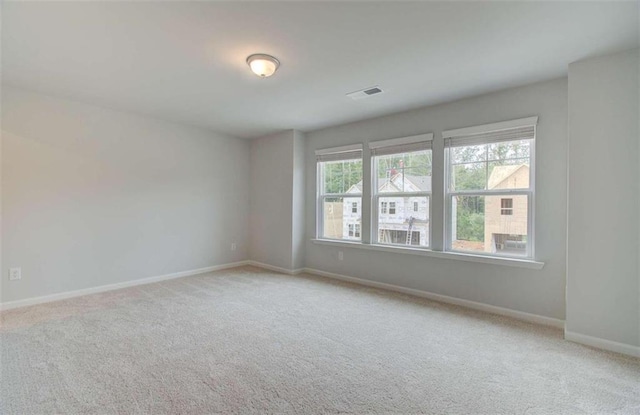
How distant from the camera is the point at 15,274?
3340 millimetres

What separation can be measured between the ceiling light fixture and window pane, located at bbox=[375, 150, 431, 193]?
2204 mm

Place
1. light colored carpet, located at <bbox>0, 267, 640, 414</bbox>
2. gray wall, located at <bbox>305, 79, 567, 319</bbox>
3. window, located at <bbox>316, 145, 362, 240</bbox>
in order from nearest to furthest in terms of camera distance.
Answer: light colored carpet, located at <bbox>0, 267, 640, 414</bbox> → gray wall, located at <bbox>305, 79, 567, 319</bbox> → window, located at <bbox>316, 145, 362, 240</bbox>

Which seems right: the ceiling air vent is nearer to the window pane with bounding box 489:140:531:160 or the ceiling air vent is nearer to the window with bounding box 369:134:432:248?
the window with bounding box 369:134:432:248

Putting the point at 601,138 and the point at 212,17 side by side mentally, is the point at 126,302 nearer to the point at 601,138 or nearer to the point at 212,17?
the point at 212,17

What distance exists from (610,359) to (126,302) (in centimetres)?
471

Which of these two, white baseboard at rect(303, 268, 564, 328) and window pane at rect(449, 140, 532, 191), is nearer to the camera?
white baseboard at rect(303, 268, 564, 328)

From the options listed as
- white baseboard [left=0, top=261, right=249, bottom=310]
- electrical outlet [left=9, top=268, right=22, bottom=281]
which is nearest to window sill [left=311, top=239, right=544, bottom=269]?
white baseboard [left=0, top=261, right=249, bottom=310]

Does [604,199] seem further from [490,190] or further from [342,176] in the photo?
[342,176]

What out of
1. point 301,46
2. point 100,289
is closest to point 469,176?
point 301,46

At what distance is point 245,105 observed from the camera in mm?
3861

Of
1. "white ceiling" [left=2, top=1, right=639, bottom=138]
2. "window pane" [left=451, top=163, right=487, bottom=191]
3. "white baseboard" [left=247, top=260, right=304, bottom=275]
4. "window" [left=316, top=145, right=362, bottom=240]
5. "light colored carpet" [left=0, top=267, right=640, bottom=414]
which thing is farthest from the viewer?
"white baseboard" [left=247, top=260, right=304, bottom=275]

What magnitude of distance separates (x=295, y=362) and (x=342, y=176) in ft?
10.4

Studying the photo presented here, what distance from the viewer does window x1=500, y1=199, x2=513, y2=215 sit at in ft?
10.8

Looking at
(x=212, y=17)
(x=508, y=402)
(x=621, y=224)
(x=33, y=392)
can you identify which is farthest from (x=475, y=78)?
(x=33, y=392)
